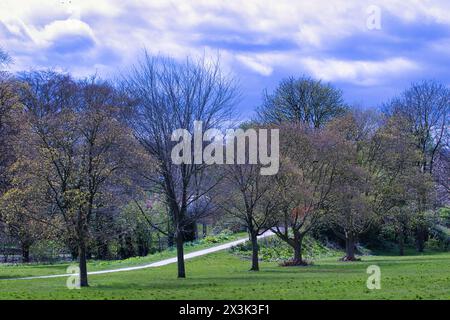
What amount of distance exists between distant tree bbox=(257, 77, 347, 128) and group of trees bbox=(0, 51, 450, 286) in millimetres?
2325

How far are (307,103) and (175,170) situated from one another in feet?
115

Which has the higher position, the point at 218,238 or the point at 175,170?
the point at 175,170

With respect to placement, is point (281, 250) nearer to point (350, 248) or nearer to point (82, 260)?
point (350, 248)

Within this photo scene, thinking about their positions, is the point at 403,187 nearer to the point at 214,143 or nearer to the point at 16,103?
the point at 214,143

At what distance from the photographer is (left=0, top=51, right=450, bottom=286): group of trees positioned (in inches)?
921

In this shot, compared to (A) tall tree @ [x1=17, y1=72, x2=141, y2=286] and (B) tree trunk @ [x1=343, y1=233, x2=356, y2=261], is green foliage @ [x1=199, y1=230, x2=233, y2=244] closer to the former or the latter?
(B) tree trunk @ [x1=343, y1=233, x2=356, y2=261]

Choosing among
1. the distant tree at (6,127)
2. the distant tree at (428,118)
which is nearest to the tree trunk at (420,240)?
the distant tree at (428,118)

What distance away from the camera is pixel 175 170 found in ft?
97.3

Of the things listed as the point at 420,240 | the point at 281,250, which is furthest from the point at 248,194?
the point at 420,240

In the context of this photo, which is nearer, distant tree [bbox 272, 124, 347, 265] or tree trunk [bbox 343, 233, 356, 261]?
distant tree [bbox 272, 124, 347, 265]

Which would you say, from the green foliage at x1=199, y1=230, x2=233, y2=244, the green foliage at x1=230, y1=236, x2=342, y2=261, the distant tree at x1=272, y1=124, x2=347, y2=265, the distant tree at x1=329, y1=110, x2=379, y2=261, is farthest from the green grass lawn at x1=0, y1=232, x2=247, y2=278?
the distant tree at x1=329, y1=110, x2=379, y2=261

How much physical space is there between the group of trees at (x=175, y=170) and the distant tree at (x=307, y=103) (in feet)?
7.63
